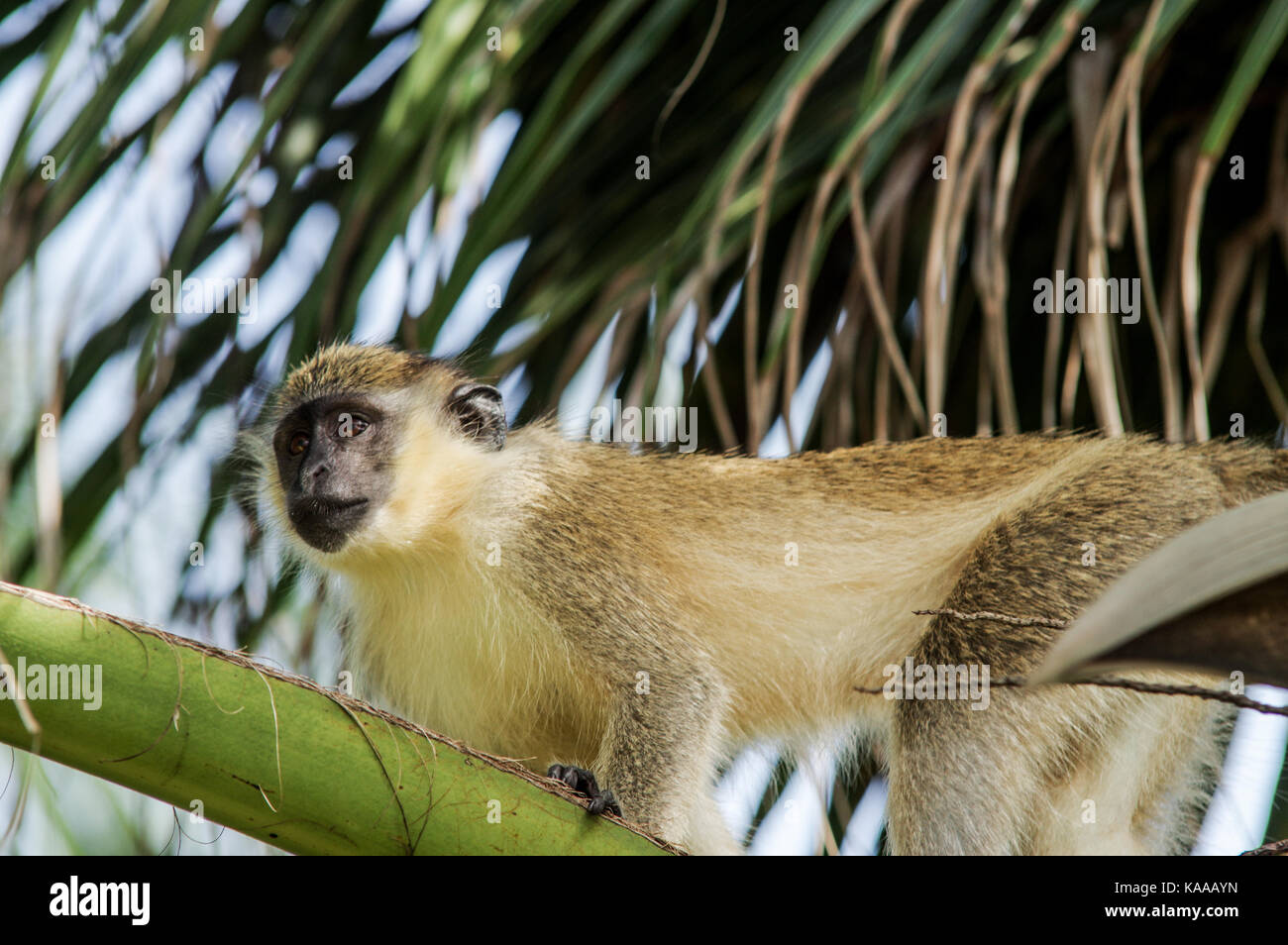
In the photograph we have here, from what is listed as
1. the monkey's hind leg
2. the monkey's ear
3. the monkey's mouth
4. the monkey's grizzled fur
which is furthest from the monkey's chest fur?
the monkey's hind leg

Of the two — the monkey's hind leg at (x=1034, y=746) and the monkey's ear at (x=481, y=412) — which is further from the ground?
the monkey's ear at (x=481, y=412)

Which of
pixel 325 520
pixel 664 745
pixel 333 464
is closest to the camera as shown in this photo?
pixel 664 745

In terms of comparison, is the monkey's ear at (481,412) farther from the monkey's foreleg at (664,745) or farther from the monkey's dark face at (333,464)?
the monkey's foreleg at (664,745)

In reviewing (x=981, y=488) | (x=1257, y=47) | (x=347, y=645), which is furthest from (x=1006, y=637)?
(x=347, y=645)

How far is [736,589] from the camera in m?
3.67

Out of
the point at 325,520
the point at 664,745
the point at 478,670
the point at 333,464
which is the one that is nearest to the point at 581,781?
the point at 664,745

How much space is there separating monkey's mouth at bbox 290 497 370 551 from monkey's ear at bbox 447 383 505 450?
1.60 feet

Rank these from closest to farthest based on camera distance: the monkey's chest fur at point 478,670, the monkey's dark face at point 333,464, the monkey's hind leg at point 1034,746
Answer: the monkey's hind leg at point 1034,746, the monkey's chest fur at point 478,670, the monkey's dark face at point 333,464

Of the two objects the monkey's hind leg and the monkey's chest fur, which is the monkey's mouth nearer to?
the monkey's chest fur

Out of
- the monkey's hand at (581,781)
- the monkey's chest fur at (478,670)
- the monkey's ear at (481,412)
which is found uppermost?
the monkey's ear at (481,412)

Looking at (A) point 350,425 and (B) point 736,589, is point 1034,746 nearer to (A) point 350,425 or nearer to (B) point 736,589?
(B) point 736,589

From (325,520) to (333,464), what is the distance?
0.19 metres

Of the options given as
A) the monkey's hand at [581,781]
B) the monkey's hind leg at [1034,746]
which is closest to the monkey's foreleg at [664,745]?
the monkey's hand at [581,781]

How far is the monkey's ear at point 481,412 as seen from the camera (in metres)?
3.97
